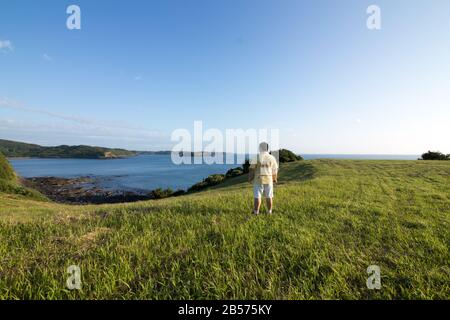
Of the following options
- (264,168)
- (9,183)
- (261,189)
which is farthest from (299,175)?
(9,183)

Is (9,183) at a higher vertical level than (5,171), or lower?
lower

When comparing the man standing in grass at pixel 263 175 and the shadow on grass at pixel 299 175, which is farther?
the shadow on grass at pixel 299 175

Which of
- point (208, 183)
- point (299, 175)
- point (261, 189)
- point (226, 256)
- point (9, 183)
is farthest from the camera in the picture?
point (208, 183)

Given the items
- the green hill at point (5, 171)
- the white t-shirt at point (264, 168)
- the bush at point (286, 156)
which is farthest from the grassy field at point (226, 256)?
the green hill at point (5, 171)

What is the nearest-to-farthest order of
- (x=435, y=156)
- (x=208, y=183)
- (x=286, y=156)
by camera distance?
(x=435, y=156) < (x=208, y=183) < (x=286, y=156)

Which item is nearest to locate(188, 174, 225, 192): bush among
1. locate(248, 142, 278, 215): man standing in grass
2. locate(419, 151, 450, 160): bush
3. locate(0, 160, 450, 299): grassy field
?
locate(248, 142, 278, 215): man standing in grass

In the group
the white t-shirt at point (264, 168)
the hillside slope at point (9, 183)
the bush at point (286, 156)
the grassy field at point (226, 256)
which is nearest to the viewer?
the grassy field at point (226, 256)

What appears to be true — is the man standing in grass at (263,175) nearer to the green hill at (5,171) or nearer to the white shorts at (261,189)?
the white shorts at (261,189)

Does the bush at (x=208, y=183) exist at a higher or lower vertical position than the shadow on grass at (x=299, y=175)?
lower

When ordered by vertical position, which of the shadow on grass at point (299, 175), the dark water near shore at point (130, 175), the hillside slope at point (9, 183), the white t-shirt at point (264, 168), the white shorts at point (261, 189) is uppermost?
the white t-shirt at point (264, 168)

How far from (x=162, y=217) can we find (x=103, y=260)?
284cm

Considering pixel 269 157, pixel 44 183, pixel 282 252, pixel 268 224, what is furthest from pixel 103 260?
pixel 44 183

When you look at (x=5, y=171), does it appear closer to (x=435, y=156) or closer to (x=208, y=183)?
(x=208, y=183)
